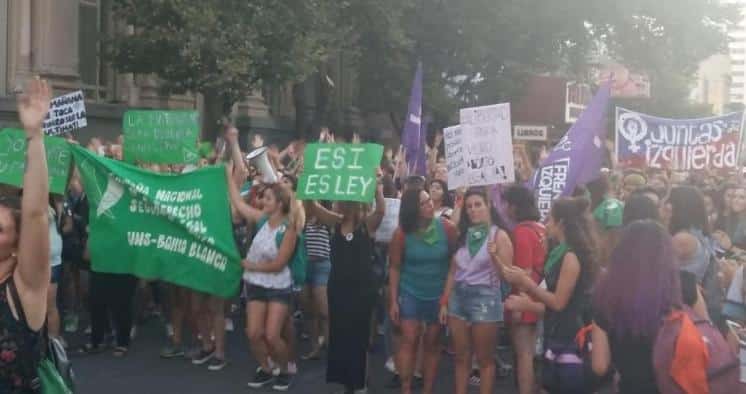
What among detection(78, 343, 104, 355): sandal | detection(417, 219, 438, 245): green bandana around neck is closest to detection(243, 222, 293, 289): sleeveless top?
detection(417, 219, 438, 245): green bandana around neck

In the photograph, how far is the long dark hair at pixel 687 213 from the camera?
267 inches

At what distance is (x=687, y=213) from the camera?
6773mm

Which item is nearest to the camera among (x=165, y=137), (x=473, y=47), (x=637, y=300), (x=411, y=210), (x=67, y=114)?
(x=637, y=300)

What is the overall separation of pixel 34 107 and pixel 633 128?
372 inches

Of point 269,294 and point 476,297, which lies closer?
point 476,297

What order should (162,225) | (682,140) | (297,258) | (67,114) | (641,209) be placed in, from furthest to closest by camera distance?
(67,114)
(682,140)
(162,225)
(297,258)
(641,209)

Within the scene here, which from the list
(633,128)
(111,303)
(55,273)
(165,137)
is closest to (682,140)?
(633,128)

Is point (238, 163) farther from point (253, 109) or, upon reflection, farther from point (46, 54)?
point (253, 109)

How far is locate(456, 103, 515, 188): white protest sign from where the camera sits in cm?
896

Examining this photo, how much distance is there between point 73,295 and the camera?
39.5 ft

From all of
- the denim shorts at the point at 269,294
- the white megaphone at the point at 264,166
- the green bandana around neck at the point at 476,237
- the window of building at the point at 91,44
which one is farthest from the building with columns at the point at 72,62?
the green bandana around neck at the point at 476,237

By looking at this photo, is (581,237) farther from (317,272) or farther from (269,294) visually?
(317,272)

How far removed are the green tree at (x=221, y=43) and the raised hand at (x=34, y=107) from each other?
558 inches

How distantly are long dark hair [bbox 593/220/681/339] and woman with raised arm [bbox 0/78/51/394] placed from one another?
2275 millimetres
